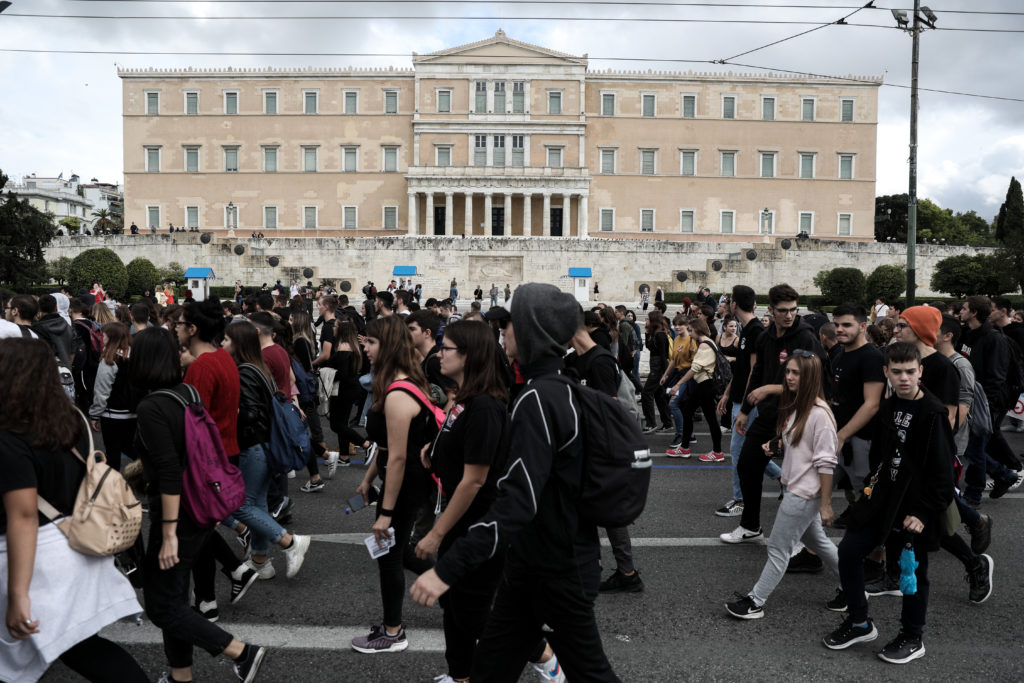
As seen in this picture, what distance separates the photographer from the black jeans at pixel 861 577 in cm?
392

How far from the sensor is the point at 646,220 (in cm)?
5734

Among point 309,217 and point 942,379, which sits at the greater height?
point 309,217

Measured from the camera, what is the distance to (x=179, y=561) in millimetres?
3410

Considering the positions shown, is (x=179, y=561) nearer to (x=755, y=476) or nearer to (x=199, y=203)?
(x=755, y=476)

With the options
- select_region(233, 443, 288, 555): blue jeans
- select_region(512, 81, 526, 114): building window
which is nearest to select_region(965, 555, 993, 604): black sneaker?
select_region(233, 443, 288, 555): blue jeans

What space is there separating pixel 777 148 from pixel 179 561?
59.3 meters

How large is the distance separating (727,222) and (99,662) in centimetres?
5815

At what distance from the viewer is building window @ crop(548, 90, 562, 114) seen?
54969 mm

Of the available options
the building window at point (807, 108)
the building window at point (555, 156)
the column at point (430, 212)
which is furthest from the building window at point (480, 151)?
the building window at point (807, 108)

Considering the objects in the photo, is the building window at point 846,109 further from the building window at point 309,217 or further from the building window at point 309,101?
the building window at point 309,217

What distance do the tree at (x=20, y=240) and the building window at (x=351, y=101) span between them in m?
29.8

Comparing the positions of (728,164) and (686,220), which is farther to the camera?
(686,220)

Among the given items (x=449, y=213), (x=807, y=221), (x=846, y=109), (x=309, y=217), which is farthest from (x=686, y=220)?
(x=309, y=217)

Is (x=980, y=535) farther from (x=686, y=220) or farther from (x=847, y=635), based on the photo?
(x=686, y=220)
